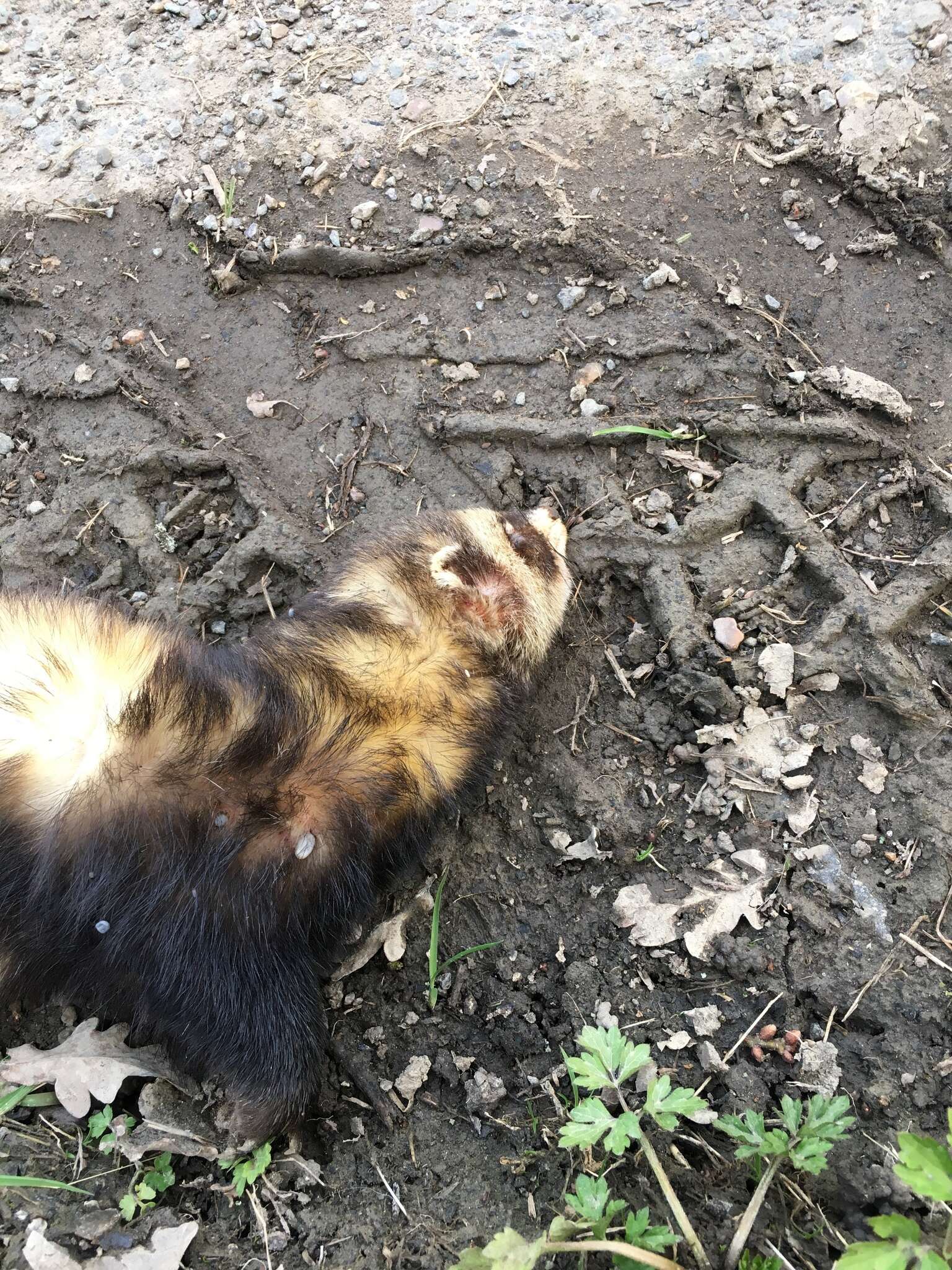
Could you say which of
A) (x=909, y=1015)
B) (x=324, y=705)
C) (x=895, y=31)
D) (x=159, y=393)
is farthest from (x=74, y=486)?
(x=895, y=31)

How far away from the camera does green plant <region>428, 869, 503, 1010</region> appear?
2965 mm

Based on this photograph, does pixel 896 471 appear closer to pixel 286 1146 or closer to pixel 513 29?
pixel 513 29

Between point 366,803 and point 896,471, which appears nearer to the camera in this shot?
point 366,803

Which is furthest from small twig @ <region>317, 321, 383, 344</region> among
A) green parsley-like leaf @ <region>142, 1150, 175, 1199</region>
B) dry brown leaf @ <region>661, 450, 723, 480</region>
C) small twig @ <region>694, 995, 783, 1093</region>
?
green parsley-like leaf @ <region>142, 1150, 175, 1199</region>

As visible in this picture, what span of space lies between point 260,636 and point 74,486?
1191mm

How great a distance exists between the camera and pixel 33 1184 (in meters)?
2.53

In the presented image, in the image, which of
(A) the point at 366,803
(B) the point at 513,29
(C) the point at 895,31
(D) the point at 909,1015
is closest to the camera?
(D) the point at 909,1015

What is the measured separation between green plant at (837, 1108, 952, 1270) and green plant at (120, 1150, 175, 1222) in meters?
2.02

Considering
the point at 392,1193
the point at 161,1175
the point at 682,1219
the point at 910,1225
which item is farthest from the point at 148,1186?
the point at 910,1225

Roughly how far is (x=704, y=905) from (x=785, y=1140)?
2.46ft

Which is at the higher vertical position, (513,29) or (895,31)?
(513,29)

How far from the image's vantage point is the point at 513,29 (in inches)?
160

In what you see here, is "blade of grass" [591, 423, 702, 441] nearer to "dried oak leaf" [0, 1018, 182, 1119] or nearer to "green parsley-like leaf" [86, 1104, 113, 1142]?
"dried oak leaf" [0, 1018, 182, 1119]

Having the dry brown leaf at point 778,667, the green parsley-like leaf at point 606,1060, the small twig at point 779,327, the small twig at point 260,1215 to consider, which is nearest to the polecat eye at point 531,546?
the dry brown leaf at point 778,667
